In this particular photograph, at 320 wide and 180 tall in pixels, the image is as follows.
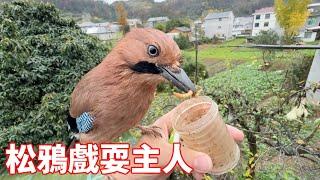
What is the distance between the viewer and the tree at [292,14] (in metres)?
22.1

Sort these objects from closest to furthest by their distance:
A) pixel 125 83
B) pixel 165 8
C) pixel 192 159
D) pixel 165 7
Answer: pixel 192 159
pixel 125 83
pixel 165 8
pixel 165 7

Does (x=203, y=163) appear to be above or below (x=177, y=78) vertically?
below

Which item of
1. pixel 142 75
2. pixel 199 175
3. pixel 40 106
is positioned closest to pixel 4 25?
pixel 40 106

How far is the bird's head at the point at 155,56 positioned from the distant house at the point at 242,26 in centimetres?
4099

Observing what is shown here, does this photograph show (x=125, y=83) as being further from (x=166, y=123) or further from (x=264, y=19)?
(x=264, y=19)

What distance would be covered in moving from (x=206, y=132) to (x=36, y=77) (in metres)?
2.93

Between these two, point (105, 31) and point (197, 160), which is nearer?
point (197, 160)

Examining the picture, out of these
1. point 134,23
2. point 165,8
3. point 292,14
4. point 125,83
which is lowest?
point 134,23

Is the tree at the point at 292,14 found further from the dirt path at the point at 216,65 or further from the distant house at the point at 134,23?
the distant house at the point at 134,23

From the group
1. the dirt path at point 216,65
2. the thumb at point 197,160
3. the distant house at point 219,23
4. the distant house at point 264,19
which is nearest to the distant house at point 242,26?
the distant house at point 219,23

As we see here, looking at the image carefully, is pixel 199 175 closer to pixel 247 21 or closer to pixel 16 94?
pixel 16 94

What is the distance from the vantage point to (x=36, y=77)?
3.73 m

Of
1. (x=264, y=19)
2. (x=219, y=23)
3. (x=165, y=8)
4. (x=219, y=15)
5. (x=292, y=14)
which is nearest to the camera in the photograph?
(x=292, y=14)

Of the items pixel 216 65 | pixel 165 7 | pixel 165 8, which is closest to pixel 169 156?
pixel 216 65
